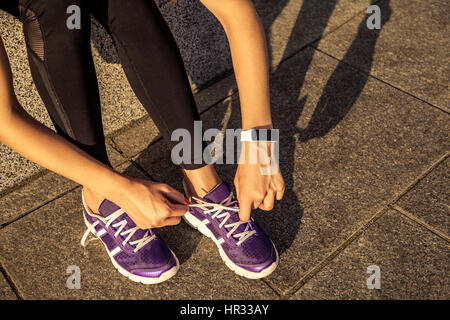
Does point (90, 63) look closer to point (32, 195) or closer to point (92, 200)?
point (92, 200)

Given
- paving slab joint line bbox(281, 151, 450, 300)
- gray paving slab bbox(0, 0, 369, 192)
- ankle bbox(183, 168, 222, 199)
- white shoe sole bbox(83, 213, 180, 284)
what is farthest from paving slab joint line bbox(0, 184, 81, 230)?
paving slab joint line bbox(281, 151, 450, 300)

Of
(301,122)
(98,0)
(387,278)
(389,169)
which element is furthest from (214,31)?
(387,278)

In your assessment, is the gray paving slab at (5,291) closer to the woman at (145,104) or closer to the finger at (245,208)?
the woman at (145,104)

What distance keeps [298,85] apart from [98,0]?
1409 mm

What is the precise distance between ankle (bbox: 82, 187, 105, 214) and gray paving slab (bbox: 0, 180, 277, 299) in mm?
196

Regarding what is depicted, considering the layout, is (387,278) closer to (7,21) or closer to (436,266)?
(436,266)

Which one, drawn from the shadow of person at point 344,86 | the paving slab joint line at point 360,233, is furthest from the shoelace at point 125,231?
the shadow of person at point 344,86

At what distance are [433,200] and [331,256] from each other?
575mm

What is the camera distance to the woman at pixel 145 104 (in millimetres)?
1521

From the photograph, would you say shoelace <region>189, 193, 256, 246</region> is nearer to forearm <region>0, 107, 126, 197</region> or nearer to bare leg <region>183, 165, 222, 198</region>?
bare leg <region>183, 165, 222, 198</region>

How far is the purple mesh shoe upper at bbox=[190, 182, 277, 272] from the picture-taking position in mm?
1847

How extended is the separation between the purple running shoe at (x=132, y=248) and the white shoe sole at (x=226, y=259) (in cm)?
18

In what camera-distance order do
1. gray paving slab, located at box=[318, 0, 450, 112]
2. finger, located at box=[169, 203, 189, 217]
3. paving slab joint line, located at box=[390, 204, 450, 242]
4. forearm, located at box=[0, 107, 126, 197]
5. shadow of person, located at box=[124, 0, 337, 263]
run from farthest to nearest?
gray paving slab, located at box=[318, 0, 450, 112] < shadow of person, located at box=[124, 0, 337, 263] < paving slab joint line, located at box=[390, 204, 450, 242] < finger, located at box=[169, 203, 189, 217] < forearm, located at box=[0, 107, 126, 197]

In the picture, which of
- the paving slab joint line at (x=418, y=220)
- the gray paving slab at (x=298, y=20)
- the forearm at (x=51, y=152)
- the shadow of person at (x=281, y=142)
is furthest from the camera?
the gray paving slab at (x=298, y=20)
